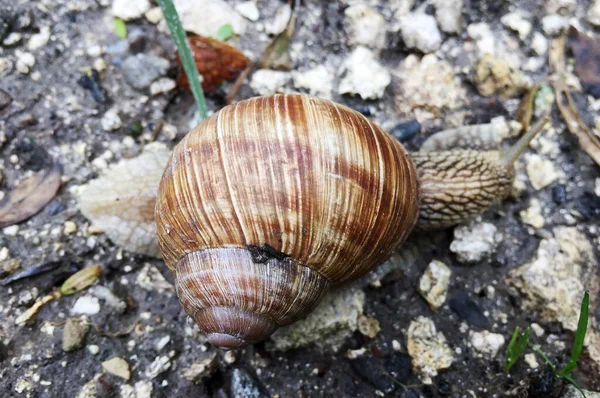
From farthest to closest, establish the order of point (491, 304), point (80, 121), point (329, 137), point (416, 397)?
point (80, 121), point (491, 304), point (416, 397), point (329, 137)

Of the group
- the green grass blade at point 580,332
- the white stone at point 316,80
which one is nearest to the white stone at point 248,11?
the white stone at point 316,80

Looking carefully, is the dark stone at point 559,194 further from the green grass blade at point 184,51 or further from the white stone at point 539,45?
the green grass blade at point 184,51

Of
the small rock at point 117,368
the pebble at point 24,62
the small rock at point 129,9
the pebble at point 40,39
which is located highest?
the small rock at point 129,9

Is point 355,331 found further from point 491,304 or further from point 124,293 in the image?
point 124,293

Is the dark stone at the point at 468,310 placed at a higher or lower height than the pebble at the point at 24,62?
lower

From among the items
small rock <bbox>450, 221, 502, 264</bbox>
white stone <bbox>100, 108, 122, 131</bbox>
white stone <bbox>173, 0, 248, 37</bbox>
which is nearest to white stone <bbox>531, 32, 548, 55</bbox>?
small rock <bbox>450, 221, 502, 264</bbox>

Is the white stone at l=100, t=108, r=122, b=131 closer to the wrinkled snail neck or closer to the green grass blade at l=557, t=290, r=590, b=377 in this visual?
the wrinkled snail neck

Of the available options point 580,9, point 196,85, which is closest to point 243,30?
point 196,85
